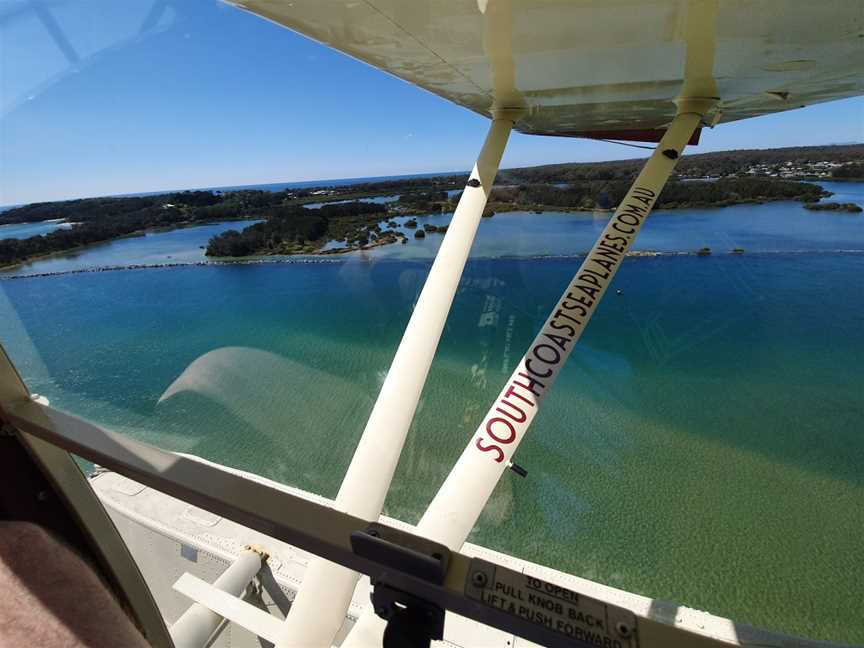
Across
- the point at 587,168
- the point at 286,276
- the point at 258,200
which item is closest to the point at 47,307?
the point at 286,276

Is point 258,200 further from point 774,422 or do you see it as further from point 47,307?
point 47,307

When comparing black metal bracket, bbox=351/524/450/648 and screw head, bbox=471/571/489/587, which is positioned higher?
screw head, bbox=471/571/489/587

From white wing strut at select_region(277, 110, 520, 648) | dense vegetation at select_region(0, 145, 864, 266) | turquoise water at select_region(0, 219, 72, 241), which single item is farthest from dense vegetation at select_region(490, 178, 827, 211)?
turquoise water at select_region(0, 219, 72, 241)

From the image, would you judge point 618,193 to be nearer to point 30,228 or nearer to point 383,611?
point 30,228

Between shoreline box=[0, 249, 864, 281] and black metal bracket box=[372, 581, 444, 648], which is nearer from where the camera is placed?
black metal bracket box=[372, 581, 444, 648]

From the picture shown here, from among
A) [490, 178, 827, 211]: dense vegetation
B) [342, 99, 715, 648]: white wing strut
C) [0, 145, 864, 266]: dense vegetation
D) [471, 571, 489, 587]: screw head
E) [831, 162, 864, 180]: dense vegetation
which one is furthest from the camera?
[831, 162, 864, 180]: dense vegetation

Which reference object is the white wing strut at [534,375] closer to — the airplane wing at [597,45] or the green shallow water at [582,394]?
the airplane wing at [597,45]

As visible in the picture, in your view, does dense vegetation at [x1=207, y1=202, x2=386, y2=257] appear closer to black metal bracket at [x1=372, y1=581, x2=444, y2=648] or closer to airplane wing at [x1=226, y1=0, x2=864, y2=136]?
airplane wing at [x1=226, y1=0, x2=864, y2=136]
